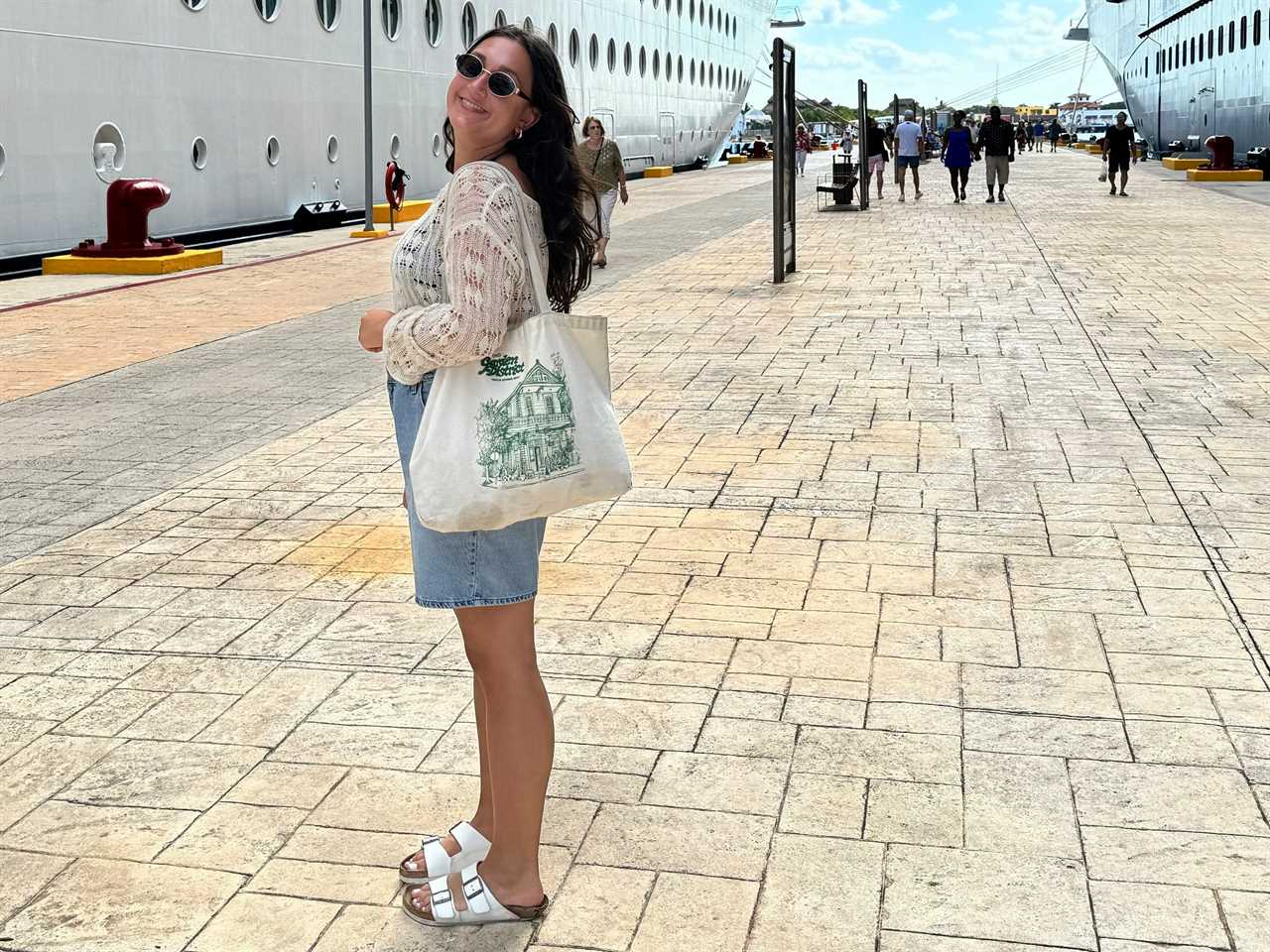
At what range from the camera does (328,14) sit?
24.1 m

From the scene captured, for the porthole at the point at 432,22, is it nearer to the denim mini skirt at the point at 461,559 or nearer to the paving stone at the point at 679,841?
the paving stone at the point at 679,841

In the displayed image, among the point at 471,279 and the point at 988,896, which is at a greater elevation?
the point at 471,279

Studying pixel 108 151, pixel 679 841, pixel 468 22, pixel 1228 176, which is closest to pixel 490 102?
pixel 679 841

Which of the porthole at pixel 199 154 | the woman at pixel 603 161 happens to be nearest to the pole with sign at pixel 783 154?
the woman at pixel 603 161

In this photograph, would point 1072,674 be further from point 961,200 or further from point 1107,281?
point 961,200

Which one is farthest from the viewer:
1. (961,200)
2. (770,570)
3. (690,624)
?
(961,200)

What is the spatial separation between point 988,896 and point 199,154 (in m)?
19.5

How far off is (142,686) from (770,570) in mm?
2213

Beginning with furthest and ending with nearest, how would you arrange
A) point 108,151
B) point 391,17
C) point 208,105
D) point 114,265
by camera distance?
point 391,17 → point 208,105 → point 108,151 → point 114,265

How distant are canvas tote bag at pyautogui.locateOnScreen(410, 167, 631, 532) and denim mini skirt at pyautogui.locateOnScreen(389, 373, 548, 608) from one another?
0.34 ft

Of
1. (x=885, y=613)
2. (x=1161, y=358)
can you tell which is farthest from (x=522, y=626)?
(x=1161, y=358)

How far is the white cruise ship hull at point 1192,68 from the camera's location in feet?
125

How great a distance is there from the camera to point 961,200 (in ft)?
92.3

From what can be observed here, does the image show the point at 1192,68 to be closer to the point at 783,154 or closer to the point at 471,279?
the point at 783,154
